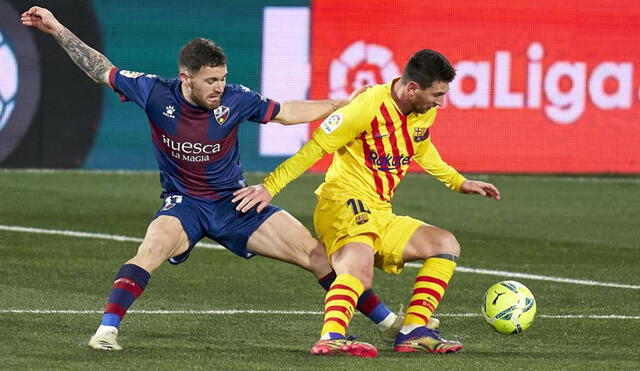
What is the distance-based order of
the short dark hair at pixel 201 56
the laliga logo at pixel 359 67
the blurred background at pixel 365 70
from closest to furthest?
the short dark hair at pixel 201 56 < the blurred background at pixel 365 70 < the laliga logo at pixel 359 67

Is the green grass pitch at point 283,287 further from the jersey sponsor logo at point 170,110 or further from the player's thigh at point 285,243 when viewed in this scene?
the jersey sponsor logo at point 170,110

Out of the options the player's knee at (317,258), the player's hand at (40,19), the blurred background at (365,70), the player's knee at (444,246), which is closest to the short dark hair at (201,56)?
the player's hand at (40,19)

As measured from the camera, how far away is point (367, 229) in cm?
830

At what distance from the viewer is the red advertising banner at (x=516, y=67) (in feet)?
65.8

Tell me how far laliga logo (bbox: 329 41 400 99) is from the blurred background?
20 mm

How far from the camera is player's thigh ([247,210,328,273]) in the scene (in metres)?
8.38

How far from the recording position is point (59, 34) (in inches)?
341

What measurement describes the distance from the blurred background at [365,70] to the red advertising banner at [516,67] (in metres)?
0.02

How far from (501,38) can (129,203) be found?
6.53m

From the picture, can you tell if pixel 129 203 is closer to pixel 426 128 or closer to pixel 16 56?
pixel 16 56

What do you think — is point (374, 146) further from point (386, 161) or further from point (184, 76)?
point (184, 76)

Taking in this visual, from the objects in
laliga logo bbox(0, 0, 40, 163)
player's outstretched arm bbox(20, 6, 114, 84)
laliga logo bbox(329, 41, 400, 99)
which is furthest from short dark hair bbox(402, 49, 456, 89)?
laliga logo bbox(329, 41, 400, 99)

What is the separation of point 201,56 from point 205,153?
66 centimetres

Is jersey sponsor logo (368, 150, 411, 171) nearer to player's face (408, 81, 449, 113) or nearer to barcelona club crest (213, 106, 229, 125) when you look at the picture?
player's face (408, 81, 449, 113)
